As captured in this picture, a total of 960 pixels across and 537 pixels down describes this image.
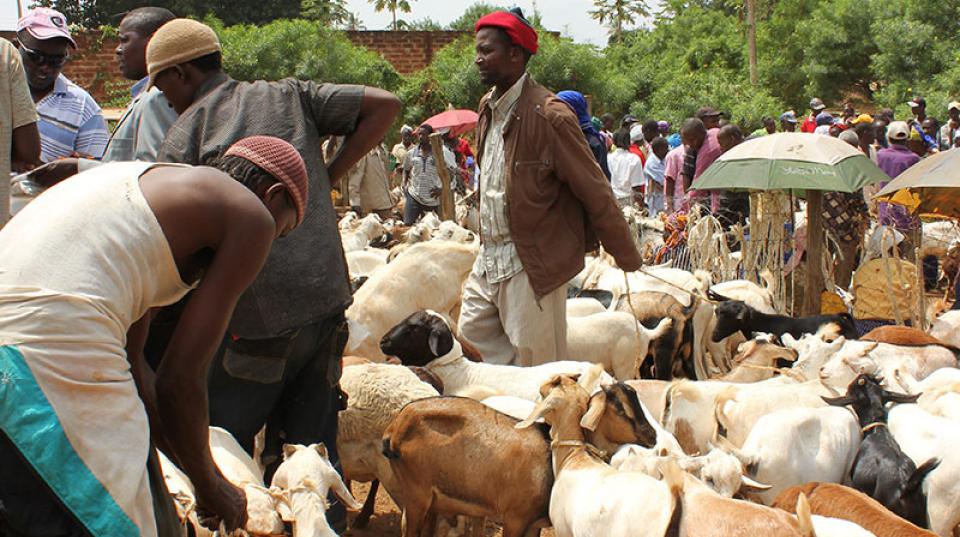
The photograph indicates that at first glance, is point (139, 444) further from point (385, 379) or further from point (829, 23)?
point (829, 23)

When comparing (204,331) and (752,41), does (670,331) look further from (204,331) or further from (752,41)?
(752,41)

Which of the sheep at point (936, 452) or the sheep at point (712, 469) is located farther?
the sheep at point (936, 452)

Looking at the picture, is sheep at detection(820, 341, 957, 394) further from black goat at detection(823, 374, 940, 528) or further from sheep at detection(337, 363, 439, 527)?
sheep at detection(337, 363, 439, 527)

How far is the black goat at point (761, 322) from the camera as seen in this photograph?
7.32 meters

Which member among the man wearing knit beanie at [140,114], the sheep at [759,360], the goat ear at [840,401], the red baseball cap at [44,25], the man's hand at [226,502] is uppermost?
the red baseball cap at [44,25]

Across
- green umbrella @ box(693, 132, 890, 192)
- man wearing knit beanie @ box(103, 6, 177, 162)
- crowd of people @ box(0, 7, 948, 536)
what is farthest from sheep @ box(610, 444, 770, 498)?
green umbrella @ box(693, 132, 890, 192)

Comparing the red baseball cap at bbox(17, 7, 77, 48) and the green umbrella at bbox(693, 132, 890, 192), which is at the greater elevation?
the red baseball cap at bbox(17, 7, 77, 48)

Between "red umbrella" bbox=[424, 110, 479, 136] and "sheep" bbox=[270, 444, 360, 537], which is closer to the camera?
"sheep" bbox=[270, 444, 360, 537]

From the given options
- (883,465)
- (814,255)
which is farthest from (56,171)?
(814,255)

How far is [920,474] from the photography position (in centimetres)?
447

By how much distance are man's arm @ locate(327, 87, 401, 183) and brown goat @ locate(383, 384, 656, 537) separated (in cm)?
122

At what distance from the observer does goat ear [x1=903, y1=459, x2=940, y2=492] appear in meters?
4.45

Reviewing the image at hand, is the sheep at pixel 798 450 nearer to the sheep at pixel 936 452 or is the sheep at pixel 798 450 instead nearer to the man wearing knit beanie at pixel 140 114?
the sheep at pixel 936 452

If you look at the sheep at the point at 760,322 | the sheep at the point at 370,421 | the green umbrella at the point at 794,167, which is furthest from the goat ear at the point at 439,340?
the green umbrella at the point at 794,167
